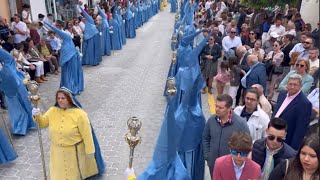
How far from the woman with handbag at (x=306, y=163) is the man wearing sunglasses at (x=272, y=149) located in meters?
0.45

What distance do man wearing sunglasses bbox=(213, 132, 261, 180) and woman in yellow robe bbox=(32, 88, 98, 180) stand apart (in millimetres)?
2021

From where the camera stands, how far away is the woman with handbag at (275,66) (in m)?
8.33

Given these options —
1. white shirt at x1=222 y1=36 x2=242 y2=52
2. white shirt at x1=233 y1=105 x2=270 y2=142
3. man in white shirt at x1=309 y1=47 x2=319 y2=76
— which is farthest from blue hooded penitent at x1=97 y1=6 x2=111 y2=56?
white shirt at x1=233 y1=105 x2=270 y2=142

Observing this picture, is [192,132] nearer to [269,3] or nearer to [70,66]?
[70,66]

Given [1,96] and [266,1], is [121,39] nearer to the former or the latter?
[266,1]

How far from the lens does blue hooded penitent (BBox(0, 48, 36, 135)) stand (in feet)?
21.3

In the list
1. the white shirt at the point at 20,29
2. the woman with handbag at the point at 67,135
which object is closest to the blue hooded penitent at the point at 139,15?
the white shirt at the point at 20,29

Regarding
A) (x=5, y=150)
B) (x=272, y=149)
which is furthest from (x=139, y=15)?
(x=272, y=149)

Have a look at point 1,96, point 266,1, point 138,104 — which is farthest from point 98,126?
point 266,1

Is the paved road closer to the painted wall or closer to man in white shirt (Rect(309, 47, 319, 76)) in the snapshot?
man in white shirt (Rect(309, 47, 319, 76))

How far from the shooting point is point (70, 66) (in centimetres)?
919

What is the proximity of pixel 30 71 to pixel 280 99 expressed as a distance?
7.48 metres

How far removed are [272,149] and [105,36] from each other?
11.5 metres

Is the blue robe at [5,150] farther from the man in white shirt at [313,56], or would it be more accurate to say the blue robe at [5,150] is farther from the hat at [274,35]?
the hat at [274,35]
